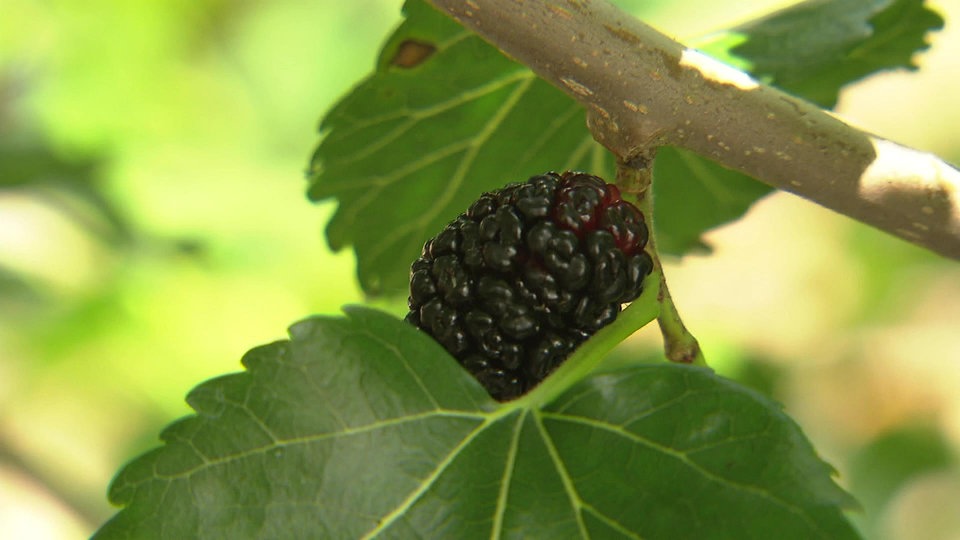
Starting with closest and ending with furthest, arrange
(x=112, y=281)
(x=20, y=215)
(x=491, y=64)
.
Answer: (x=491, y=64), (x=112, y=281), (x=20, y=215)

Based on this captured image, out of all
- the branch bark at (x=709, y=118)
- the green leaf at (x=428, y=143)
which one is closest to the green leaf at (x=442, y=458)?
the branch bark at (x=709, y=118)

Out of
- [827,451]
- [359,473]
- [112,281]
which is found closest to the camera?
[359,473]

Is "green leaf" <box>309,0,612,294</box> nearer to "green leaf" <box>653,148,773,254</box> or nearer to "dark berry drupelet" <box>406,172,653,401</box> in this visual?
"green leaf" <box>653,148,773,254</box>

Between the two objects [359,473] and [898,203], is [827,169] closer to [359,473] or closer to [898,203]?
[898,203]

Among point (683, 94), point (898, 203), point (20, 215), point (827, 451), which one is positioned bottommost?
point (827, 451)

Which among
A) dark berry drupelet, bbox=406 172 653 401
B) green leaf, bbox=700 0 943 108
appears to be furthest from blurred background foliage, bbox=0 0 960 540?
dark berry drupelet, bbox=406 172 653 401

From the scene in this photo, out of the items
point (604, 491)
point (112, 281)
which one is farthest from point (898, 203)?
point (112, 281)

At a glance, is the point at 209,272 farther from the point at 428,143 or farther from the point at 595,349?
the point at 595,349
